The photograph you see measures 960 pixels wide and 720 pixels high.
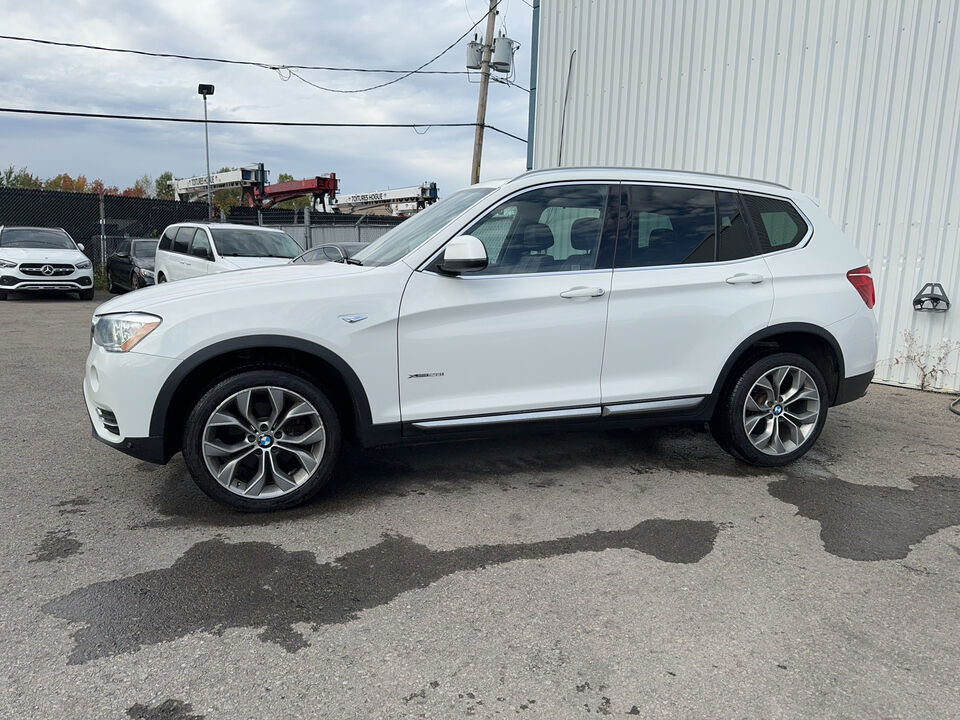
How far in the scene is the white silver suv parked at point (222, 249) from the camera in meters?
11.2

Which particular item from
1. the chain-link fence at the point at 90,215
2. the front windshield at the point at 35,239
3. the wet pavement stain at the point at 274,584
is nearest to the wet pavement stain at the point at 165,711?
the wet pavement stain at the point at 274,584

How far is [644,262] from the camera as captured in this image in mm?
4254

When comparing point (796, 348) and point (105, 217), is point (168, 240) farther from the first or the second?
point (796, 348)

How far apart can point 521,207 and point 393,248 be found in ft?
2.60

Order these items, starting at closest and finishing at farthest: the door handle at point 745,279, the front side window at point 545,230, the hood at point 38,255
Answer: the front side window at point 545,230 → the door handle at point 745,279 → the hood at point 38,255

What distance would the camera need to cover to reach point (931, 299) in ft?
24.6

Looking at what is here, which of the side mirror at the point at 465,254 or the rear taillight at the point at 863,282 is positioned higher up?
the side mirror at the point at 465,254

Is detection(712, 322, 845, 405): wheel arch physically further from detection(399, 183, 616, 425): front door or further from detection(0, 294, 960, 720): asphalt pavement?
detection(399, 183, 616, 425): front door

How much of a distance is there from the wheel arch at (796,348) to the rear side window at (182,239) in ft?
33.3

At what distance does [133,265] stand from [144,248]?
2.77 feet

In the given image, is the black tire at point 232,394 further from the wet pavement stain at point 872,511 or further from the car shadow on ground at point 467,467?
the wet pavement stain at point 872,511

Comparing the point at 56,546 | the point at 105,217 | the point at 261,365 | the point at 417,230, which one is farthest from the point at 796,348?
the point at 105,217

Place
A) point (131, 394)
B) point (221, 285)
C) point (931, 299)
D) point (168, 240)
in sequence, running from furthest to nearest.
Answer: point (168, 240)
point (931, 299)
point (221, 285)
point (131, 394)

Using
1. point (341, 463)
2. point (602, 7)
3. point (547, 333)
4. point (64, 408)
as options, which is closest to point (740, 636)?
point (547, 333)
